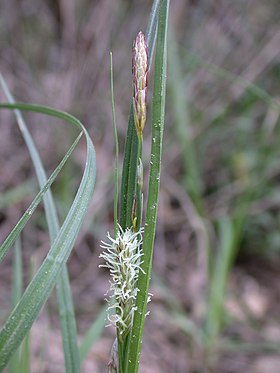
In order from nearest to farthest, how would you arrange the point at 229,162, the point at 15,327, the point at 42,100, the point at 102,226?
Answer: 1. the point at 15,327
2. the point at 102,226
3. the point at 229,162
4. the point at 42,100

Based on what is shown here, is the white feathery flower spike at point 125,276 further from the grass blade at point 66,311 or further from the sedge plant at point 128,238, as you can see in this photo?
the grass blade at point 66,311

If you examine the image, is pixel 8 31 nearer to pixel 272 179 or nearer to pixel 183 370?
pixel 272 179

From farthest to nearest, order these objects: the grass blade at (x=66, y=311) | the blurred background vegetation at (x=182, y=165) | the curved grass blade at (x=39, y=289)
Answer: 1. the blurred background vegetation at (x=182, y=165)
2. the grass blade at (x=66, y=311)
3. the curved grass blade at (x=39, y=289)

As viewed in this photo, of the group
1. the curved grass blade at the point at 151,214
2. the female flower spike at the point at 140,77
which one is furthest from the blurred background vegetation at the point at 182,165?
the female flower spike at the point at 140,77

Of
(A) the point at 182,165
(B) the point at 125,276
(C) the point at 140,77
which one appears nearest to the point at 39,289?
(B) the point at 125,276

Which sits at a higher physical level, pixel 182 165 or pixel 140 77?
pixel 182 165

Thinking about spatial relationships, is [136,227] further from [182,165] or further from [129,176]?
[182,165]

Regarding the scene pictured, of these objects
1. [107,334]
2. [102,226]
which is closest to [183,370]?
[107,334]
